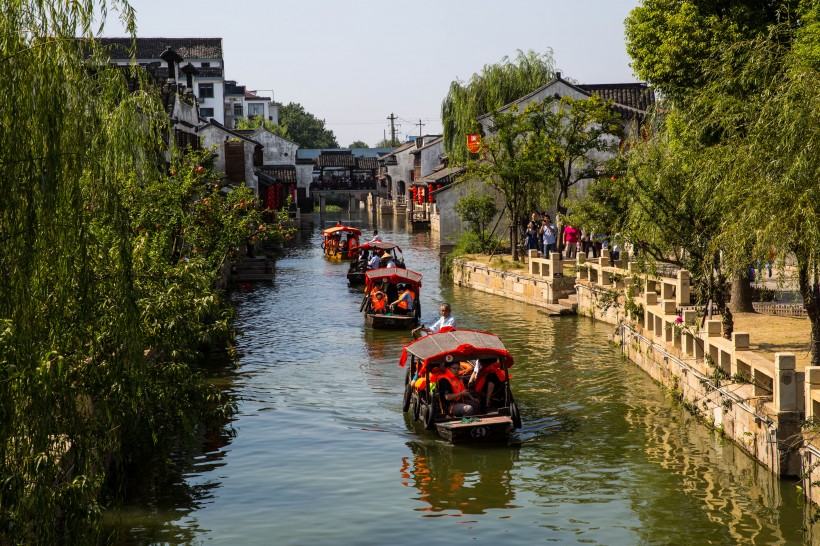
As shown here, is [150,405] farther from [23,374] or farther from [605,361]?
[605,361]

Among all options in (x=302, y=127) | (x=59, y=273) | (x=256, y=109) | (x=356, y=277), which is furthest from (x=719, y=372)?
(x=302, y=127)

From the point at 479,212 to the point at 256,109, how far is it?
8893 cm

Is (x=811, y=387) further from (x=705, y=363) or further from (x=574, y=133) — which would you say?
(x=574, y=133)

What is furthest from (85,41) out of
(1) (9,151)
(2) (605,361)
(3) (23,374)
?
(2) (605,361)

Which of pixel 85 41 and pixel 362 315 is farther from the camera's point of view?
pixel 362 315

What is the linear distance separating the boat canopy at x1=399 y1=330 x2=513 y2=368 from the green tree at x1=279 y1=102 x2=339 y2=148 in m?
119

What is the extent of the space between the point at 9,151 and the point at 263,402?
41.3ft

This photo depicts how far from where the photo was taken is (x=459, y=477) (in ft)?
50.9

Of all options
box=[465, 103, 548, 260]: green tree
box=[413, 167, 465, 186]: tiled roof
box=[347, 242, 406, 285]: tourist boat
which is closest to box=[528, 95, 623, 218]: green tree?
box=[465, 103, 548, 260]: green tree

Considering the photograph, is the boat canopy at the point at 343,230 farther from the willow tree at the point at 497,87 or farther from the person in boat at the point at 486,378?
the person in boat at the point at 486,378

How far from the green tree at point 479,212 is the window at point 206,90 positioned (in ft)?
179

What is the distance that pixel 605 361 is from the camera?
23.7 meters

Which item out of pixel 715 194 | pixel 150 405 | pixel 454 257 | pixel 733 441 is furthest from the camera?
pixel 454 257

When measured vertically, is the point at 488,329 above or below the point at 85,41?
below
